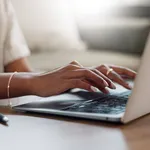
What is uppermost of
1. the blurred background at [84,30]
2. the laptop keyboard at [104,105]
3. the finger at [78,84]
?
the laptop keyboard at [104,105]

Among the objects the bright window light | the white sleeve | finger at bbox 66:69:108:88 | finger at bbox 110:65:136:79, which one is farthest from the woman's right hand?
the bright window light

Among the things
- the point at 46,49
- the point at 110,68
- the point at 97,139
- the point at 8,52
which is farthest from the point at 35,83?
the point at 46,49

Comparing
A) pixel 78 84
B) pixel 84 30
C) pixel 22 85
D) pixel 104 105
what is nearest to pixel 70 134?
pixel 104 105

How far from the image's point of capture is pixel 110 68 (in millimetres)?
1104

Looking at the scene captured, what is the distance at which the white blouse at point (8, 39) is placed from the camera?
5.64 ft

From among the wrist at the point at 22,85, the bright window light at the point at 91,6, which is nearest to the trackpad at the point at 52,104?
the wrist at the point at 22,85

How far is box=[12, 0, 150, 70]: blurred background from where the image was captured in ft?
8.41

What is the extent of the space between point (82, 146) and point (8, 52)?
118cm

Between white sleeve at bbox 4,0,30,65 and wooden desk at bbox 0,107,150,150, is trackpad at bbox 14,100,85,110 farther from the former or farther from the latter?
white sleeve at bbox 4,0,30,65

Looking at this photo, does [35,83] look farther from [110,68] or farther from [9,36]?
[9,36]

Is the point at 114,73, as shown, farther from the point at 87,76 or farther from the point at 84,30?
the point at 84,30

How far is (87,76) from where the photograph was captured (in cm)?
96

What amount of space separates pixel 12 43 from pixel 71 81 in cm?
83

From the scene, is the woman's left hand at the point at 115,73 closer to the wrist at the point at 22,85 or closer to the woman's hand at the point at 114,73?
the woman's hand at the point at 114,73
